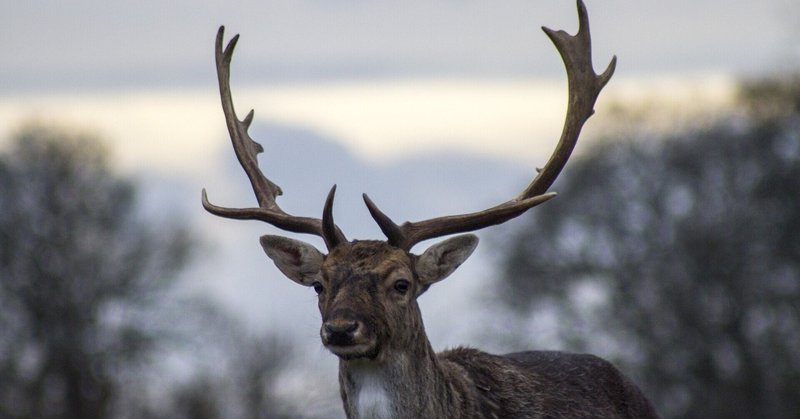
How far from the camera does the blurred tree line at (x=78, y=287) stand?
4484 centimetres

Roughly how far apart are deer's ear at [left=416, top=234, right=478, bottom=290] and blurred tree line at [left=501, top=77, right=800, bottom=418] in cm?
3172

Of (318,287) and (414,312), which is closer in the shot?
(414,312)

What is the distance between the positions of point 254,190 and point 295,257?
968 mm

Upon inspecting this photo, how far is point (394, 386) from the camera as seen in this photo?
1155 cm

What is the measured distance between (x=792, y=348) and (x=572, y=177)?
7.28 metres

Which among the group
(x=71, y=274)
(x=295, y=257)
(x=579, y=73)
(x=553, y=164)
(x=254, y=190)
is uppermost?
(x=71, y=274)

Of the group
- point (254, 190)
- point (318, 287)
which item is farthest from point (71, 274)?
point (318, 287)

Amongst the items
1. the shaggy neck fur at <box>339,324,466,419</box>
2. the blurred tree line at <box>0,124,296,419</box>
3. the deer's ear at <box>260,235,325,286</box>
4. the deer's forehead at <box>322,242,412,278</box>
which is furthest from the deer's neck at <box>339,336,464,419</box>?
the blurred tree line at <box>0,124,296,419</box>

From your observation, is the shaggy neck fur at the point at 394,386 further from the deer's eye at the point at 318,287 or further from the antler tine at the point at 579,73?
the antler tine at the point at 579,73

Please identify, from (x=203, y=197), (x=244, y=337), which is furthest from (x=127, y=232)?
(x=203, y=197)

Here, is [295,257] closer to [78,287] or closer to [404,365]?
[404,365]

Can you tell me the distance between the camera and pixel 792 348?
4472 cm

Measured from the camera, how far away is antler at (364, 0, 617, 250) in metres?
12.2

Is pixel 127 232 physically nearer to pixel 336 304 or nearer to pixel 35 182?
pixel 35 182
